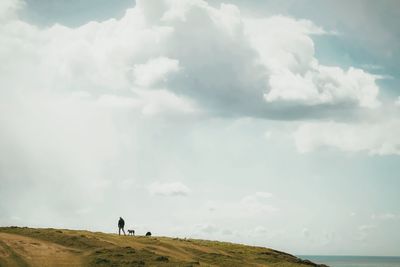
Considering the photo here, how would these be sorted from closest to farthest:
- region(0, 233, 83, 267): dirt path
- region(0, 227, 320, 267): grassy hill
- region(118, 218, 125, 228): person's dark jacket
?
1. region(0, 233, 83, 267): dirt path
2. region(0, 227, 320, 267): grassy hill
3. region(118, 218, 125, 228): person's dark jacket

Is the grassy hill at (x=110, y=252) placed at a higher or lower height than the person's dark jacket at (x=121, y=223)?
lower

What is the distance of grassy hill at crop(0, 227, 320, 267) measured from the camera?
4344 centimetres

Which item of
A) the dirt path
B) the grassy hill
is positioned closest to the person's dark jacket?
the grassy hill

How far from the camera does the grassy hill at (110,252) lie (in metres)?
43.4

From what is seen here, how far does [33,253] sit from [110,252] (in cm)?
672

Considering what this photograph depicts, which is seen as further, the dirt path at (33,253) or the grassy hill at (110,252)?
the grassy hill at (110,252)

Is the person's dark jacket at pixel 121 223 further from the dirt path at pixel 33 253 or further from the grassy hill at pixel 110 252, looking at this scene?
the dirt path at pixel 33 253

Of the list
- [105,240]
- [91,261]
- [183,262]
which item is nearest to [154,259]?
[183,262]

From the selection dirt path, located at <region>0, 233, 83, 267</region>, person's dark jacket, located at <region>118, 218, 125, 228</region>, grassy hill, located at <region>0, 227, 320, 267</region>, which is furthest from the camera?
person's dark jacket, located at <region>118, 218, 125, 228</region>

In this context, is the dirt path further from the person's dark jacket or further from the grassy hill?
the person's dark jacket

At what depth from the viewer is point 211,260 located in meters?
50.9

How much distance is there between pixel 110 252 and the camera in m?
46.8

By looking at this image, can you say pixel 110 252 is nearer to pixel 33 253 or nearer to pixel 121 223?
pixel 33 253

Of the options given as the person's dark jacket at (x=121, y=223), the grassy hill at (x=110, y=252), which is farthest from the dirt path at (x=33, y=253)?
the person's dark jacket at (x=121, y=223)
